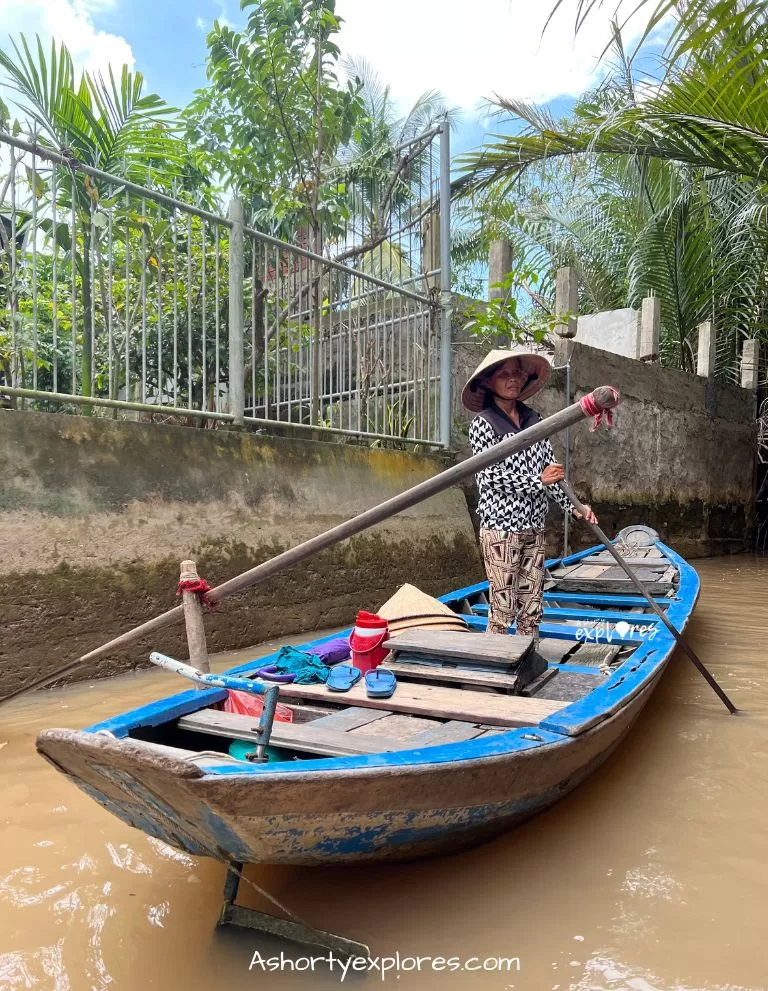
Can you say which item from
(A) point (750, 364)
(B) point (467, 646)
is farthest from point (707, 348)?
(B) point (467, 646)

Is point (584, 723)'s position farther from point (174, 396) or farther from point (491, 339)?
point (491, 339)

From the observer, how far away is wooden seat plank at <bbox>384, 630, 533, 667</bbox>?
258cm

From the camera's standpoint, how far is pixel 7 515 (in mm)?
3402

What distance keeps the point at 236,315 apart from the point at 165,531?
150cm

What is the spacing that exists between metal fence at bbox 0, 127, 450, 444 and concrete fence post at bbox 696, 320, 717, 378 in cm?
462

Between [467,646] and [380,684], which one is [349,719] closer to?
[380,684]

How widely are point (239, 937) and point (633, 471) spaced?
729cm

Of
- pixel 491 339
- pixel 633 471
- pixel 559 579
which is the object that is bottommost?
pixel 559 579

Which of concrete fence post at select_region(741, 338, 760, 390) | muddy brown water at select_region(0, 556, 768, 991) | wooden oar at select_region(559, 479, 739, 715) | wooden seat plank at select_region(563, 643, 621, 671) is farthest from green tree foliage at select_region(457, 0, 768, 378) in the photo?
muddy brown water at select_region(0, 556, 768, 991)

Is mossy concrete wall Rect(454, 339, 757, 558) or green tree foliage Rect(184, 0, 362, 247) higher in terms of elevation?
green tree foliage Rect(184, 0, 362, 247)

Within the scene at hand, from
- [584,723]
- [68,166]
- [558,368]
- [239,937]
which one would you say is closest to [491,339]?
[558,368]

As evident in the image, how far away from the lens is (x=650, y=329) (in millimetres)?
8352

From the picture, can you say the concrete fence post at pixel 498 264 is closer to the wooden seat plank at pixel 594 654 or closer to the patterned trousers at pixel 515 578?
the patterned trousers at pixel 515 578

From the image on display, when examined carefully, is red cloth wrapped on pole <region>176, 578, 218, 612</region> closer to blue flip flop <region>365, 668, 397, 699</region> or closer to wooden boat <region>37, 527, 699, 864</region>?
wooden boat <region>37, 527, 699, 864</region>
